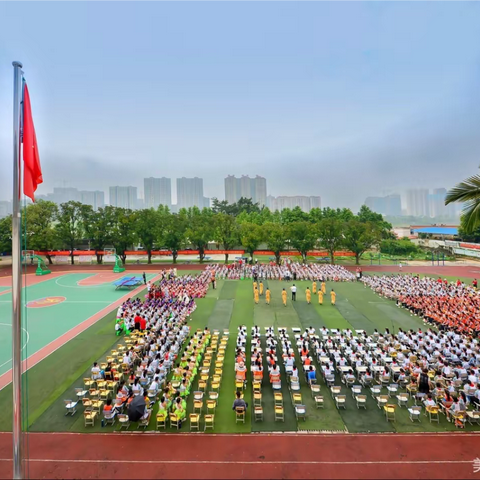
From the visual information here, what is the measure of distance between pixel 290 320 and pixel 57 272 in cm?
3315

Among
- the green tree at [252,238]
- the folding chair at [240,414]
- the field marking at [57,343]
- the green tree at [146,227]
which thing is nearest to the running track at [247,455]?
the folding chair at [240,414]

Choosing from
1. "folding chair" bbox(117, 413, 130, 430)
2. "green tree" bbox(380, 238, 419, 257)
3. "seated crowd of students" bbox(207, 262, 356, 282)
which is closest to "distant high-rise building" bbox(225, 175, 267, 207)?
"green tree" bbox(380, 238, 419, 257)

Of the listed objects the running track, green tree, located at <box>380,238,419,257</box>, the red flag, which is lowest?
the running track

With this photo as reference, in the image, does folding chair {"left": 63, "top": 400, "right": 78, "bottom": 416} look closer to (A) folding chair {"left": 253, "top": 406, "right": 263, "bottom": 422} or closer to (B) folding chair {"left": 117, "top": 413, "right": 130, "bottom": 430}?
(B) folding chair {"left": 117, "top": 413, "right": 130, "bottom": 430}

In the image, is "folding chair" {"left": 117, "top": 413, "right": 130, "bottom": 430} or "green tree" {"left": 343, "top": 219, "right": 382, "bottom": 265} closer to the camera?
"folding chair" {"left": 117, "top": 413, "right": 130, "bottom": 430}

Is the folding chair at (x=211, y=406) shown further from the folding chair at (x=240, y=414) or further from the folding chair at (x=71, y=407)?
the folding chair at (x=71, y=407)

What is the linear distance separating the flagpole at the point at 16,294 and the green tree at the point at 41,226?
42066 mm

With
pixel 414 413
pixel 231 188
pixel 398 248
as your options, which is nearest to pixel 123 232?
pixel 414 413

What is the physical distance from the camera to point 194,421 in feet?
32.4

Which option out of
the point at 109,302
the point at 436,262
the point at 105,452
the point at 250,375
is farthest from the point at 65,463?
the point at 436,262

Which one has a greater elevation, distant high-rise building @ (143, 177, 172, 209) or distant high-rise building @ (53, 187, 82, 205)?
distant high-rise building @ (143, 177, 172, 209)

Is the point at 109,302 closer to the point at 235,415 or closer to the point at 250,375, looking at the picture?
the point at 250,375

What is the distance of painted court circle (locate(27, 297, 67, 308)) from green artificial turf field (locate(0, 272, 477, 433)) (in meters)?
7.56

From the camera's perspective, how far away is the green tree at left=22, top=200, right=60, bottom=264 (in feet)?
141
